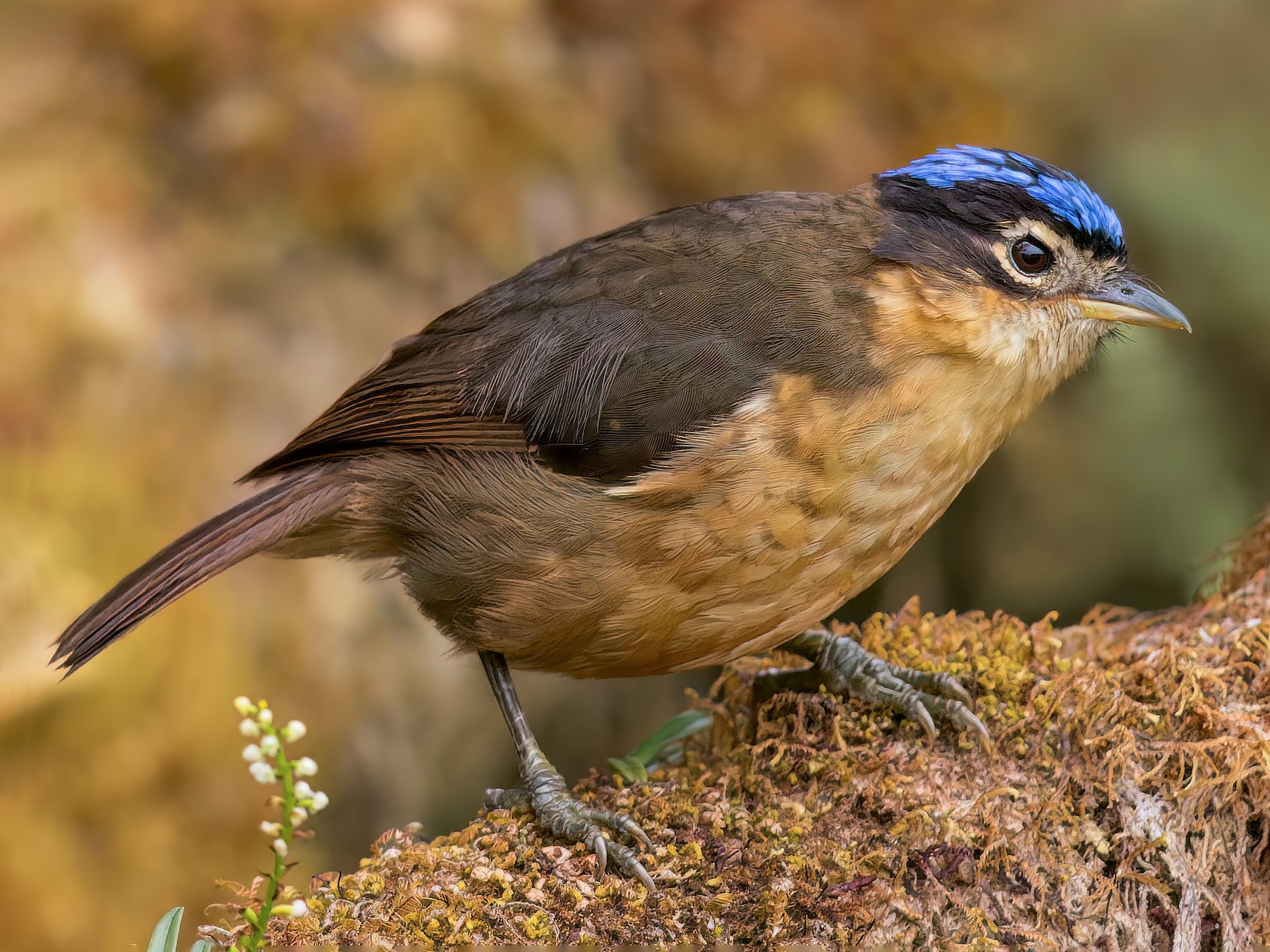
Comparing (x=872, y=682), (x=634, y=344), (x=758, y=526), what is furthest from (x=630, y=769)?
Answer: (x=634, y=344)

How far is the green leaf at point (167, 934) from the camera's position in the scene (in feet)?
7.19

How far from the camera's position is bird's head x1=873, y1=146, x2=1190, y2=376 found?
291cm

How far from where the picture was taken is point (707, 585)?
2779mm

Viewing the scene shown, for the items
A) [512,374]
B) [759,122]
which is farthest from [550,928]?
[759,122]

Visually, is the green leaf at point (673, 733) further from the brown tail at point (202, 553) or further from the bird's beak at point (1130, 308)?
the bird's beak at point (1130, 308)

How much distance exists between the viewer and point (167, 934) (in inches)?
87.4

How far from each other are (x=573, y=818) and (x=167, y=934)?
909mm

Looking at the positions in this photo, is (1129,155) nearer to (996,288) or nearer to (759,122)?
(759,122)

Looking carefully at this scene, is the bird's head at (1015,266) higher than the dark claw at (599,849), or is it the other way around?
the bird's head at (1015,266)

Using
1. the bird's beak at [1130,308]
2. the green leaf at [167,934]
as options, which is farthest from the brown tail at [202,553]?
the bird's beak at [1130,308]

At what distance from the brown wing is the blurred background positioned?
1386mm

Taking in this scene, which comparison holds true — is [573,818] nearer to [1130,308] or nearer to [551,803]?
[551,803]

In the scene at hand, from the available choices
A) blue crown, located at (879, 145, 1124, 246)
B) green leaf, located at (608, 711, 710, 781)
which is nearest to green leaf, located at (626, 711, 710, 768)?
green leaf, located at (608, 711, 710, 781)

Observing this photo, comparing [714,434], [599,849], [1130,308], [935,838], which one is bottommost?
[935,838]
